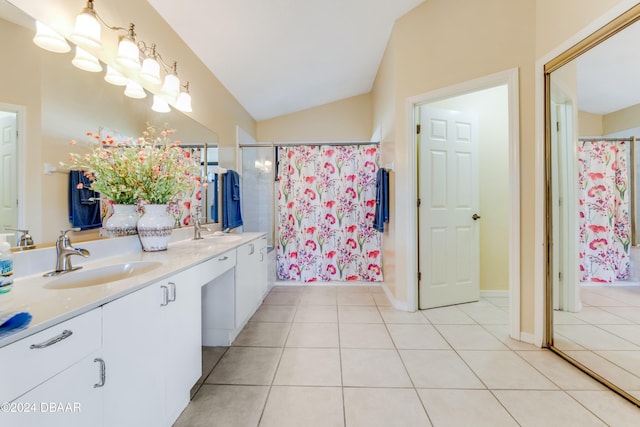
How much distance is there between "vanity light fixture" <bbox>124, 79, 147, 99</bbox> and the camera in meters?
1.66

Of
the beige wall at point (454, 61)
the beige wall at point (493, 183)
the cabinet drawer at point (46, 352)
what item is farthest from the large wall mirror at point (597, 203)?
the cabinet drawer at point (46, 352)

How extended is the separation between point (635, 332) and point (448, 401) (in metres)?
1.11

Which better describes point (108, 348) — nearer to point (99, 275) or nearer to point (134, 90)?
point (99, 275)

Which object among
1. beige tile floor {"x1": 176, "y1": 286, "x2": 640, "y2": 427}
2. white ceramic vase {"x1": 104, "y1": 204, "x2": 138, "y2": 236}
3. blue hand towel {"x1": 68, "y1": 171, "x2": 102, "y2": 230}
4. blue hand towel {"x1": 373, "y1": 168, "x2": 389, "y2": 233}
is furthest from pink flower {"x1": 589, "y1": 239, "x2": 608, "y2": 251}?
blue hand towel {"x1": 68, "y1": 171, "x2": 102, "y2": 230}

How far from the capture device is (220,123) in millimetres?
2955

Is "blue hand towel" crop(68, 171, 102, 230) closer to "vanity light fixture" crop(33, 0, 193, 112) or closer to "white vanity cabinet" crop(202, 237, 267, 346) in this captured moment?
"vanity light fixture" crop(33, 0, 193, 112)

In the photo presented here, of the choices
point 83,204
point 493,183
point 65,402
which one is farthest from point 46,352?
point 493,183

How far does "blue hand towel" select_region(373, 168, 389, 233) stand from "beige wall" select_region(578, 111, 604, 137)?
5.40ft

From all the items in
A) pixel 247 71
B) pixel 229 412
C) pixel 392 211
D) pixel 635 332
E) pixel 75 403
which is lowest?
pixel 229 412

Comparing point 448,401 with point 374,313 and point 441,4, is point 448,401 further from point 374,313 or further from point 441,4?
point 441,4

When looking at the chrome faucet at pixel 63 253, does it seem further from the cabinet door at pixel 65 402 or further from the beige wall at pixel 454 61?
the beige wall at pixel 454 61

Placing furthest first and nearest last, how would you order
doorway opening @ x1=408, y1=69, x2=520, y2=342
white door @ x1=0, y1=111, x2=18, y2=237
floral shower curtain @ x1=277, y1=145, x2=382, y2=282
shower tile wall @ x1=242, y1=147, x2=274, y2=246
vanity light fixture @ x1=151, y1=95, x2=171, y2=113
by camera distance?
shower tile wall @ x1=242, y1=147, x2=274, y2=246
floral shower curtain @ x1=277, y1=145, x2=382, y2=282
doorway opening @ x1=408, y1=69, x2=520, y2=342
vanity light fixture @ x1=151, y1=95, x2=171, y2=113
white door @ x1=0, y1=111, x2=18, y2=237

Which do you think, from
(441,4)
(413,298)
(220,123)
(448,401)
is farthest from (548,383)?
(220,123)

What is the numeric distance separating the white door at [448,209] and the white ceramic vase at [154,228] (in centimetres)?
215
